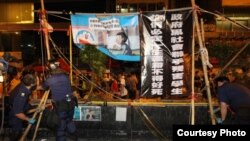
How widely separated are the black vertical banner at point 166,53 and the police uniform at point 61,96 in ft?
5.11

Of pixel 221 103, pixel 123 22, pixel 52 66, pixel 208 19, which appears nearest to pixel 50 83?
pixel 52 66

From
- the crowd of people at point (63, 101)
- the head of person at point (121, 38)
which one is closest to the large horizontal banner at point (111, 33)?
the head of person at point (121, 38)

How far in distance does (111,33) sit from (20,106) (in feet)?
7.86

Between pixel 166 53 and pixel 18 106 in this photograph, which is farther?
pixel 166 53

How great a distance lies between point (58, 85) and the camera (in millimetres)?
8805

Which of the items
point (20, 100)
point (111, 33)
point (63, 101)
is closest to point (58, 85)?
point (63, 101)

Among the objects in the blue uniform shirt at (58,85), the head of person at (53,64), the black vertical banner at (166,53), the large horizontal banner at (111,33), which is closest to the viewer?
the blue uniform shirt at (58,85)

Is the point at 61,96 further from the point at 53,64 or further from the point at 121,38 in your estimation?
the point at 121,38

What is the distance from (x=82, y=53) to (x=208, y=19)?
1137 cm

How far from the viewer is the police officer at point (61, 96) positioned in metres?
8.79

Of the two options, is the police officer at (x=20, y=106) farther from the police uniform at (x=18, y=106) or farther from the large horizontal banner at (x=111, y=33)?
the large horizontal banner at (x=111, y=33)

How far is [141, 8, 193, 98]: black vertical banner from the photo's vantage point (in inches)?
355

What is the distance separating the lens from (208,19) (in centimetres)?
2111

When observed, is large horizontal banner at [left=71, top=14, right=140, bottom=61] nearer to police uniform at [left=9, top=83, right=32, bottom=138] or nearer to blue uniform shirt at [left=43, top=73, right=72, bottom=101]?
blue uniform shirt at [left=43, top=73, right=72, bottom=101]
